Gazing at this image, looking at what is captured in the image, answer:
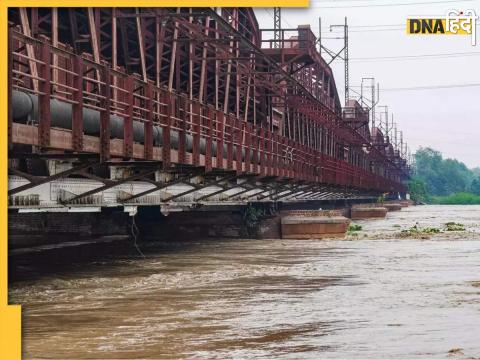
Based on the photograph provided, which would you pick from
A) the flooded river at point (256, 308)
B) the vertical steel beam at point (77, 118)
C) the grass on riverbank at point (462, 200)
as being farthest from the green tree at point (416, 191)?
the vertical steel beam at point (77, 118)

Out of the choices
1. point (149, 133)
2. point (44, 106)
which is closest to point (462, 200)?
point (149, 133)

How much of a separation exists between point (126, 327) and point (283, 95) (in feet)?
115

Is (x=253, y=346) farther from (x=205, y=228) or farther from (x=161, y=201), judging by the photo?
(x=205, y=228)

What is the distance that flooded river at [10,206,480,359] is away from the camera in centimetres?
1093

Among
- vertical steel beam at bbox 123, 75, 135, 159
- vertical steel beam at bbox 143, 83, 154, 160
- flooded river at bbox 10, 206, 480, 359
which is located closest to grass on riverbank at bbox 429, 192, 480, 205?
flooded river at bbox 10, 206, 480, 359

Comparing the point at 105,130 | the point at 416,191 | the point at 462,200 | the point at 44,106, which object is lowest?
the point at 462,200

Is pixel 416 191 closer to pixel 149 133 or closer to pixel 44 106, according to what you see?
pixel 149 133

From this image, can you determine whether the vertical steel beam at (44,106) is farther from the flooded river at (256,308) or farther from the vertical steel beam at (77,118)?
the flooded river at (256,308)

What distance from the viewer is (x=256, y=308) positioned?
1513cm

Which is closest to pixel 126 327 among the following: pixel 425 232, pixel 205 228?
pixel 205 228

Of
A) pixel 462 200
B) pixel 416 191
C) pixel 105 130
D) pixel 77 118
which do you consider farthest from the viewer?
pixel 462 200

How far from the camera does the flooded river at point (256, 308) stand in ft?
35.9

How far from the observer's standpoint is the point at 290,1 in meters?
6.84

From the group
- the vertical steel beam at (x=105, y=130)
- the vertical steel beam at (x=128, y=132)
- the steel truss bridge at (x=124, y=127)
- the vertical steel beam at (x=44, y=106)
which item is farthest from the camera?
the vertical steel beam at (x=128, y=132)
